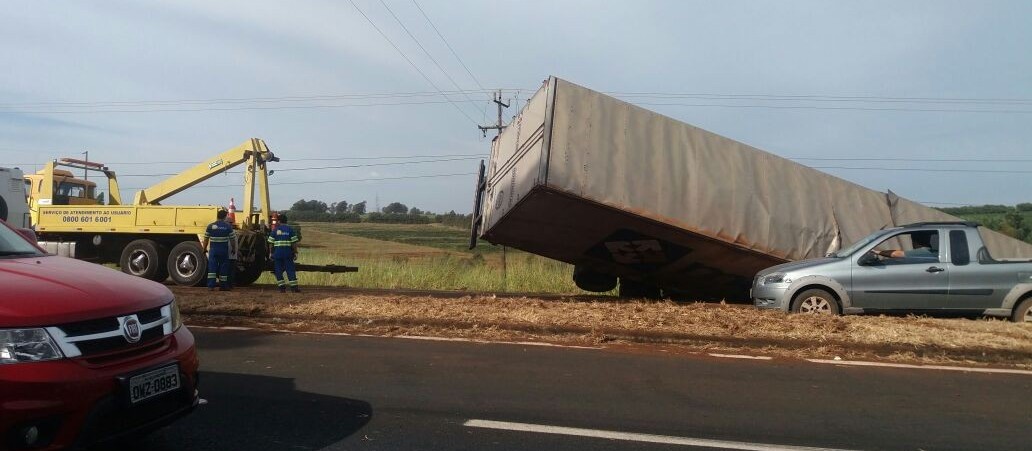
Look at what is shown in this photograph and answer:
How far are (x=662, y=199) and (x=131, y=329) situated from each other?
7.85 metres

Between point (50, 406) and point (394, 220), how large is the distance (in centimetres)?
4767

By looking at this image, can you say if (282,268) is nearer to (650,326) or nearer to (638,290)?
(638,290)

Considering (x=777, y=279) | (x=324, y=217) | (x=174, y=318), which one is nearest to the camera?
(x=174, y=318)

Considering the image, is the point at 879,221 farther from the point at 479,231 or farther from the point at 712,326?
the point at 479,231

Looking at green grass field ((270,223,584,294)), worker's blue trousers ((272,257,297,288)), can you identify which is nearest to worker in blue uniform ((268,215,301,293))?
worker's blue trousers ((272,257,297,288))

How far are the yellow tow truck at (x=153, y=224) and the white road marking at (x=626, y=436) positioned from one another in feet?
37.8

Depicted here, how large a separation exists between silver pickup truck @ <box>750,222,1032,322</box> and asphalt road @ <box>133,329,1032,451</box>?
103 inches

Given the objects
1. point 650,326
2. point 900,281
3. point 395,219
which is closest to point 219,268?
point 650,326

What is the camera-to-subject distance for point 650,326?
9.07m

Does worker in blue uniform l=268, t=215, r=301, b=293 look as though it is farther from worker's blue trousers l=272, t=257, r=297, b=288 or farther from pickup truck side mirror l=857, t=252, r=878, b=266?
pickup truck side mirror l=857, t=252, r=878, b=266

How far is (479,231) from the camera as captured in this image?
13.6 metres

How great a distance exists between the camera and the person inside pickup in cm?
972

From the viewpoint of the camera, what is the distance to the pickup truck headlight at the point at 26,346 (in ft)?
11.0

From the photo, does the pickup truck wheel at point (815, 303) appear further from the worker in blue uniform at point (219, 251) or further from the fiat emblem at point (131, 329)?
the worker in blue uniform at point (219, 251)
